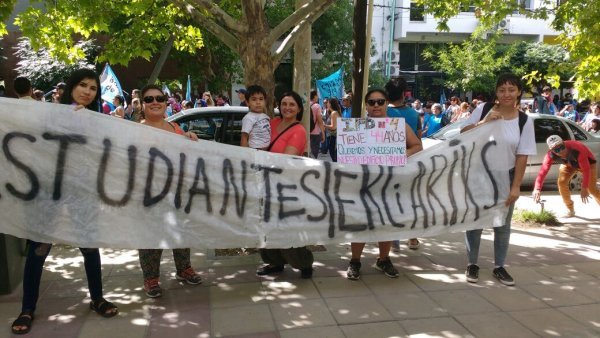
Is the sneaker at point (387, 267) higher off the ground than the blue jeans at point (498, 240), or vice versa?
the blue jeans at point (498, 240)

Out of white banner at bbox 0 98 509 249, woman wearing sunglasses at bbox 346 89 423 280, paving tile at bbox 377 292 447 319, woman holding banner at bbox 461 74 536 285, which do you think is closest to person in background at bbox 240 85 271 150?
white banner at bbox 0 98 509 249

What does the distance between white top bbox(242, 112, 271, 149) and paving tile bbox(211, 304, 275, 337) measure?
1410 millimetres

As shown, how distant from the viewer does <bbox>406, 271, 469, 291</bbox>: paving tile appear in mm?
4324

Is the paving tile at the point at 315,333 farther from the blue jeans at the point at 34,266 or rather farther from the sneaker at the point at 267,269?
the blue jeans at the point at 34,266

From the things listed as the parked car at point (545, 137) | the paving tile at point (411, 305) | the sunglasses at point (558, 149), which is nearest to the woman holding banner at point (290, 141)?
the paving tile at point (411, 305)

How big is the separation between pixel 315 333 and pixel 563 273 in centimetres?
274

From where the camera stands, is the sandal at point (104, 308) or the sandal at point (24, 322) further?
the sandal at point (104, 308)

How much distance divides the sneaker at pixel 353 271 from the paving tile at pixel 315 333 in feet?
3.20

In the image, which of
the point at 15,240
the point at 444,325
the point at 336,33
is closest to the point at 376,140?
the point at 444,325

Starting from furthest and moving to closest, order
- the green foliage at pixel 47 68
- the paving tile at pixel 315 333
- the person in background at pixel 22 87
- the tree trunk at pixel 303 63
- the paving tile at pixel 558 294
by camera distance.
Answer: the green foliage at pixel 47 68, the tree trunk at pixel 303 63, the person in background at pixel 22 87, the paving tile at pixel 558 294, the paving tile at pixel 315 333

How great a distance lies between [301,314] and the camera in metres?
3.75

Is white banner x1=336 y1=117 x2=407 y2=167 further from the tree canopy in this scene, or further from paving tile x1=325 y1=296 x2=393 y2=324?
the tree canopy

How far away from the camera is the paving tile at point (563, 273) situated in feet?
14.8

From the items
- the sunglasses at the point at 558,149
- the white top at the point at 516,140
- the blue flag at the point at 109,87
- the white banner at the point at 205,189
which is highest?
the blue flag at the point at 109,87
